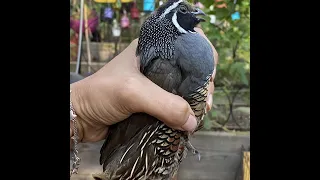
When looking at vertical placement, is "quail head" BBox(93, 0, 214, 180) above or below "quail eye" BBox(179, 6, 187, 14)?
below

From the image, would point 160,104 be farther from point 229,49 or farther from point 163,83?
point 229,49

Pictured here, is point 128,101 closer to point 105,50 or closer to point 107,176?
point 107,176

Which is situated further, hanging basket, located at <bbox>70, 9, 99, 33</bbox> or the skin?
hanging basket, located at <bbox>70, 9, 99, 33</bbox>

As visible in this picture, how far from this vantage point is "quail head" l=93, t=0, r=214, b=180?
0.85 metres

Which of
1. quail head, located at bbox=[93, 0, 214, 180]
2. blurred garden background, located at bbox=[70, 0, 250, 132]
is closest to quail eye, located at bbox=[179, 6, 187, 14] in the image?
quail head, located at bbox=[93, 0, 214, 180]

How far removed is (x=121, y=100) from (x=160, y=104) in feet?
0.31

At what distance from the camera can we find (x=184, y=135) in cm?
94

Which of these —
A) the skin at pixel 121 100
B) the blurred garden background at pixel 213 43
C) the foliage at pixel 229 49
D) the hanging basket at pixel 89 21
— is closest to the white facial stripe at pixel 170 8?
the skin at pixel 121 100

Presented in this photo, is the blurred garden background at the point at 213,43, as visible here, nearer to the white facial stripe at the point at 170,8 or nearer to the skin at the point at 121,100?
the skin at the point at 121,100

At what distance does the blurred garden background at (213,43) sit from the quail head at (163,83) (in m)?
1.15

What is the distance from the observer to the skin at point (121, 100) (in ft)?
2.79

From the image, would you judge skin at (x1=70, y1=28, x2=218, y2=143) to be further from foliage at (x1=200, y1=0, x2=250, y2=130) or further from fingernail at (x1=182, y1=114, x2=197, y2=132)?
foliage at (x1=200, y1=0, x2=250, y2=130)
